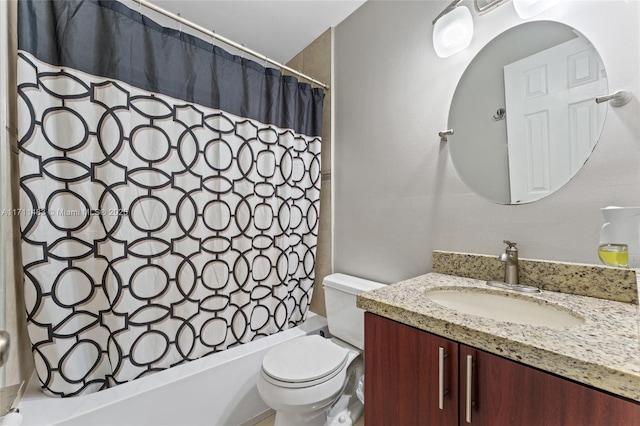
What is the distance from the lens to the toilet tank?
4.67 ft

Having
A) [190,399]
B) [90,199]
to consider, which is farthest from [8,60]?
[190,399]

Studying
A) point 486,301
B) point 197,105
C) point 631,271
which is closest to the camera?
point 631,271

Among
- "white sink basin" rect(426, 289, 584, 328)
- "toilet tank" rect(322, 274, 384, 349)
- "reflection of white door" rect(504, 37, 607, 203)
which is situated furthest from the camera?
"toilet tank" rect(322, 274, 384, 349)

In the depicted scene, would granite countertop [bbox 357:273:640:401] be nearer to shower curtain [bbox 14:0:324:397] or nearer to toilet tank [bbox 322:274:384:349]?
toilet tank [bbox 322:274:384:349]

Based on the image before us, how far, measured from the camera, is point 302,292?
1.79 m

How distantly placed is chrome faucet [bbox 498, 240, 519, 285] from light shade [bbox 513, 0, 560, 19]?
2.71ft

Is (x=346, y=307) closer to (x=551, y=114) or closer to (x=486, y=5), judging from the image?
(x=551, y=114)

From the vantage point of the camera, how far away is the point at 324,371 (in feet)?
3.82

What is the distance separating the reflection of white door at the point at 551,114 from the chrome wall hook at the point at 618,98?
0.03 metres

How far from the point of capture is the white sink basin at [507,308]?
0.78 metres

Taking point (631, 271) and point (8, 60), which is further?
point (8, 60)

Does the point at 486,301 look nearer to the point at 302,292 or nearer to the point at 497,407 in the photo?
the point at 497,407

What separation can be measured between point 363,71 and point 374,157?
548 millimetres

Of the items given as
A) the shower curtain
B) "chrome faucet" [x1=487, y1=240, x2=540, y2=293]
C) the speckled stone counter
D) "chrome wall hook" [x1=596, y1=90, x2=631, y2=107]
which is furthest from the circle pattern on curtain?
"chrome wall hook" [x1=596, y1=90, x2=631, y2=107]
